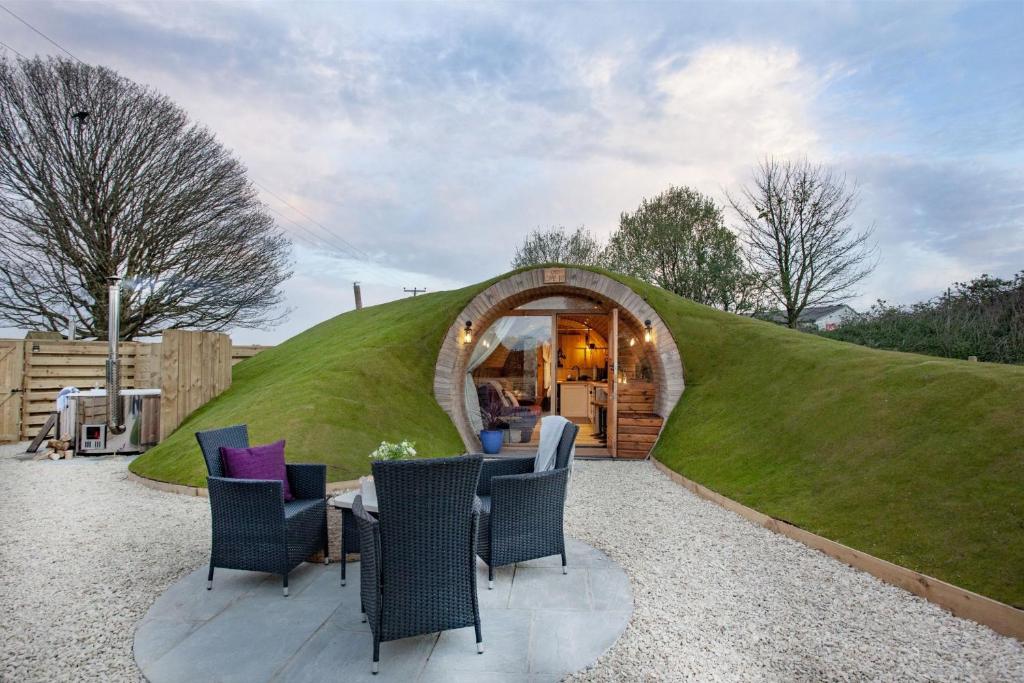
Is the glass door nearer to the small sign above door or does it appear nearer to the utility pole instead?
the small sign above door

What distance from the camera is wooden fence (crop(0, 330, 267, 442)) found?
9.02 m

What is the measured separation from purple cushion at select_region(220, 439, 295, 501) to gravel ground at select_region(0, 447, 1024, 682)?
837mm

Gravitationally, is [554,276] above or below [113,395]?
above

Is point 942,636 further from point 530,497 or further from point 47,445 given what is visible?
point 47,445

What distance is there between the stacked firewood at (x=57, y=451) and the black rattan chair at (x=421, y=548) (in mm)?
9172

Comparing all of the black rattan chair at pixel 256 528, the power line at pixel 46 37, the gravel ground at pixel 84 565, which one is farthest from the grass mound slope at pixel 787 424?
the power line at pixel 46 37

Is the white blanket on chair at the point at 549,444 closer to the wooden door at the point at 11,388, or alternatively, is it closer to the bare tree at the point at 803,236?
the wooden door at the point at 11,388

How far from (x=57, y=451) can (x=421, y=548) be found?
9.62 metres

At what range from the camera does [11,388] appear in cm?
1003

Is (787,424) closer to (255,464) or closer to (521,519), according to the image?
(521,519)

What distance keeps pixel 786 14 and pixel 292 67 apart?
25.7ft

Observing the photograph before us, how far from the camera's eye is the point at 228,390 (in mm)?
10055

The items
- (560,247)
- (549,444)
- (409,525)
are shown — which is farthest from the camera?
(560,247)

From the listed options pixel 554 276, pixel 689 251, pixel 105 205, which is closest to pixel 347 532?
pixel 554 276
